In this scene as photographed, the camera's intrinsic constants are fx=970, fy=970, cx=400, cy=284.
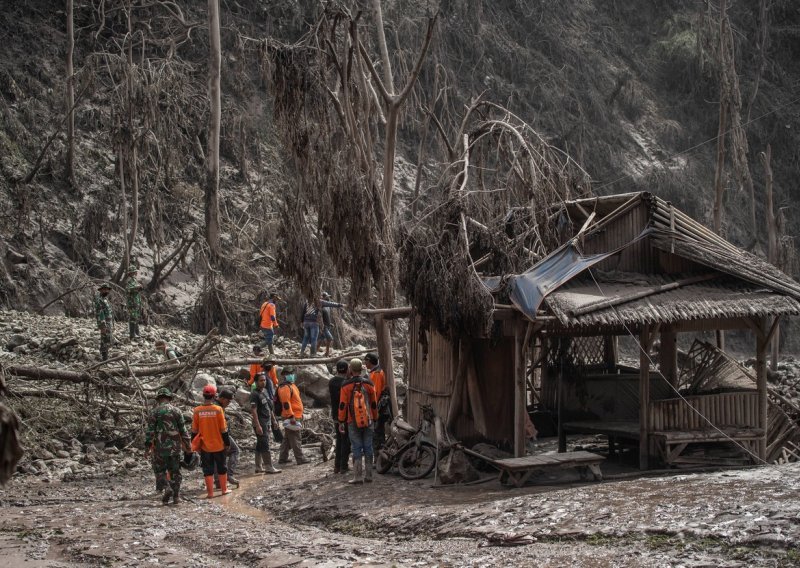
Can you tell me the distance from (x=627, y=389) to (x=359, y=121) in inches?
244

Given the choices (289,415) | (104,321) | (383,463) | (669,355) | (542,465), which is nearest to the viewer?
(542,465)

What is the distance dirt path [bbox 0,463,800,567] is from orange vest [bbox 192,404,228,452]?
0.74 metres

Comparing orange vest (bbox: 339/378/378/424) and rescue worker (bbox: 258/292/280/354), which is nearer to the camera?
orange vest (bbox: 339/378/378/424)

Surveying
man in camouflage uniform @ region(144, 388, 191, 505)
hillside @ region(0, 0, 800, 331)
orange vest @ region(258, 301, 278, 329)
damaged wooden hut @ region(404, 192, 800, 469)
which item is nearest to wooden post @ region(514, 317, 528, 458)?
damaged wooden hut @ region(404, 192, 800, 469)

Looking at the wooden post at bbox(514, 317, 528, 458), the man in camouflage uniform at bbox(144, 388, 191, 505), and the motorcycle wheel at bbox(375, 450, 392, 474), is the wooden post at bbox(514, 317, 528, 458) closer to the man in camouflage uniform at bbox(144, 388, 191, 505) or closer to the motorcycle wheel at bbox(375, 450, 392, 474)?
the motorcycle wheel at bbox(375, 450, 392, 474)

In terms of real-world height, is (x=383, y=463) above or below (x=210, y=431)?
below

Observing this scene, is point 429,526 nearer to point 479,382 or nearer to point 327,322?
point 479,382

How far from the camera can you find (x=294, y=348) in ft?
72.7

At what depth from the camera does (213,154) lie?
955 inches

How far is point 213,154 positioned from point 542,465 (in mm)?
15269

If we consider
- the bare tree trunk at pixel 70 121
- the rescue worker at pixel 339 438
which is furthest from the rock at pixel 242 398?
the bare tree trunk at pixel 70 121

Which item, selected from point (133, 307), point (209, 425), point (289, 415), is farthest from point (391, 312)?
point (133, 307)

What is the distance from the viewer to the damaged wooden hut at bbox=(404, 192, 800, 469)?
12.2 metres

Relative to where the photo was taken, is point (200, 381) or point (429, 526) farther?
point (200, 381)
